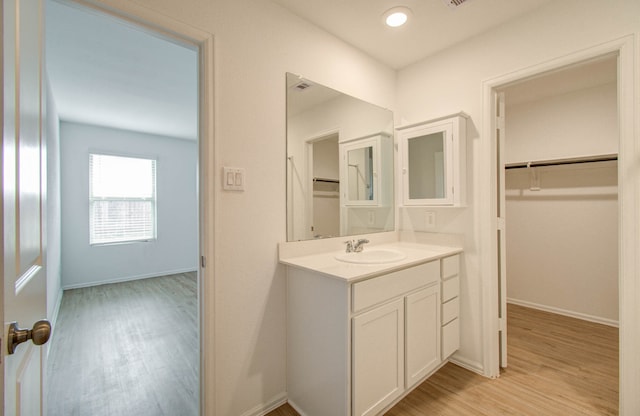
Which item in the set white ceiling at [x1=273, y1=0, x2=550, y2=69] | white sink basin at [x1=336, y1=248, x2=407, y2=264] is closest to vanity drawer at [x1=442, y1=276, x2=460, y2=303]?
white sink basin at [x1=336, y1=248, x2=407, y2=264]

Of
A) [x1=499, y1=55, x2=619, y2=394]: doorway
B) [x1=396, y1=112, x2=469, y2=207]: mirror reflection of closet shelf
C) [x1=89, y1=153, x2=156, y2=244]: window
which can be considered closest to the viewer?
[x1=396, y1=112, x2=469, y2=207]: mirror reflection of closet shelf

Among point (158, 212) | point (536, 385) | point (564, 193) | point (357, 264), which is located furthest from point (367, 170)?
point (158, 212)

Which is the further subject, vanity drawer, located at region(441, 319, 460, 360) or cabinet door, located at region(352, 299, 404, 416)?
vanity drawer, located at region(441, 319, 460, 360)

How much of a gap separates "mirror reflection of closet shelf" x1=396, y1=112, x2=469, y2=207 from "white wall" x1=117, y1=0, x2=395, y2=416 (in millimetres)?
1021

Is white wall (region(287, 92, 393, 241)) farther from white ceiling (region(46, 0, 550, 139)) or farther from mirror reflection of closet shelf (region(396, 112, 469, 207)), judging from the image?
white ceiling (region(46, 0, 550, 139))

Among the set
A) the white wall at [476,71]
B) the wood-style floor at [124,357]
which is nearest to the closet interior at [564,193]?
the white wall at [476,71]

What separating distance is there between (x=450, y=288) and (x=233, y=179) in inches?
65.8

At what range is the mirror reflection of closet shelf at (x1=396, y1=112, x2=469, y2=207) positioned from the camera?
2.05 m

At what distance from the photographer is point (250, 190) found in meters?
1.62

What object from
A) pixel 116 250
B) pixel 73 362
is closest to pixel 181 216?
pixel 116 250

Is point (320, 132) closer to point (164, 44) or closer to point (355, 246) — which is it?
point (355, 246)

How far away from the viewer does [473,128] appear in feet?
6.78

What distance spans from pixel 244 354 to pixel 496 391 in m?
1.62

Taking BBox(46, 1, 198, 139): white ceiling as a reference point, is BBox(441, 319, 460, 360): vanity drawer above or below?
below
